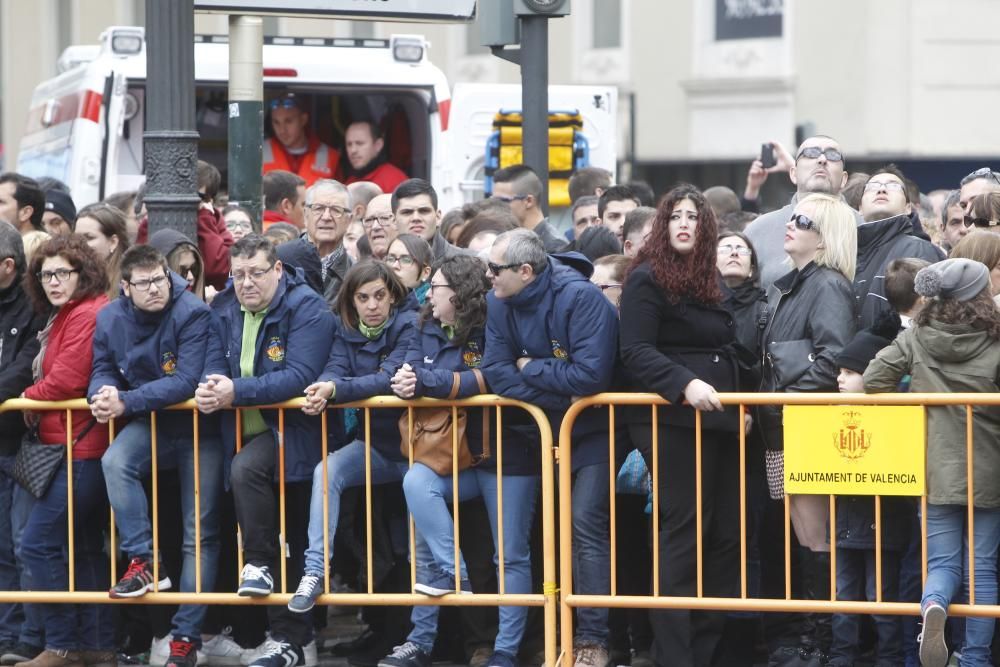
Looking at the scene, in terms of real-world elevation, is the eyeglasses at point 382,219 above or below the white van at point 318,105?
below

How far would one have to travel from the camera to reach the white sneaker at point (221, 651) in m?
8.45

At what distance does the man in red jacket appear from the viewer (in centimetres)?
1368

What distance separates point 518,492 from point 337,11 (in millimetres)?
→ 2516

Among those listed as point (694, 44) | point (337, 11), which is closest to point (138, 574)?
point (337, 11)

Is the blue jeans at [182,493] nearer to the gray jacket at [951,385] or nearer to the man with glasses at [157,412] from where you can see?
the man with glasses at [157,412]

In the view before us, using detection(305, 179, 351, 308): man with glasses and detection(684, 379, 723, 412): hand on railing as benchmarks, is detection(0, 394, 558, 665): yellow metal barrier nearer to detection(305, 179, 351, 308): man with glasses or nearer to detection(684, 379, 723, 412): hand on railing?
detection(684, 379, 723, 412): hand on railing

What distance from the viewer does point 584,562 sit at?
7809 millimetres

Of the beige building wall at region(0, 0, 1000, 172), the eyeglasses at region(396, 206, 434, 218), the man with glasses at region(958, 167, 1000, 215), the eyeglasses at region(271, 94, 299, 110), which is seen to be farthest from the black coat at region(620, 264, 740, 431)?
the beige building wall at region(0, 0, 1000, 172)

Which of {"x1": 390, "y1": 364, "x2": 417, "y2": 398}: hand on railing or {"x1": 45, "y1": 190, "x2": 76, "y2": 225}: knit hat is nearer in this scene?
{"x1": 390, "y1": 364, "x2": 417, "y2": 398}: hand on railing

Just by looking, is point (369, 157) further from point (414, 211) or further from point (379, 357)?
point (379, 357)

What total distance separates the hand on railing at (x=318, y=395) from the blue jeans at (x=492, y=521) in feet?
1.59

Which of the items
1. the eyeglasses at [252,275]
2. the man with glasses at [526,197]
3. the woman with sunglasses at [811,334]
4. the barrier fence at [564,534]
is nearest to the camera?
the barrier fence at [564,534]

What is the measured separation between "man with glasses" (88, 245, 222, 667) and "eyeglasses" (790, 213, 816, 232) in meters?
2.58

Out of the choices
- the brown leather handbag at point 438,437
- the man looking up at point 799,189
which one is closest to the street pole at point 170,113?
the brown leather handbag at point 438,437
